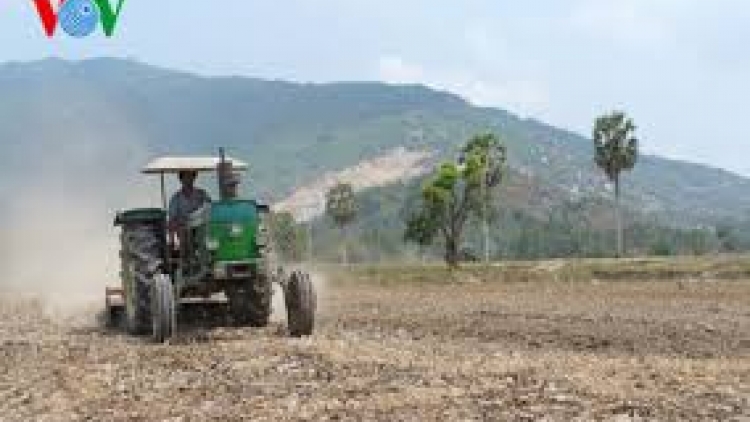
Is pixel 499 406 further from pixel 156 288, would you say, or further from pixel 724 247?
pixel 724 247

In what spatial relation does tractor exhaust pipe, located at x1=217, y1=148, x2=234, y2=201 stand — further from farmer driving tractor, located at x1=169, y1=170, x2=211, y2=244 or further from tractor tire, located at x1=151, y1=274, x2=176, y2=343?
tractor tire, located at x1=151, y1=274, x2=176, y2=343

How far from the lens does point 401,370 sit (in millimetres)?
14352

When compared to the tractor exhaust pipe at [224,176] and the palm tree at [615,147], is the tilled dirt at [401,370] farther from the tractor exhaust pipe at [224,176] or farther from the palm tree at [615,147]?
the palm tree at [615,147]

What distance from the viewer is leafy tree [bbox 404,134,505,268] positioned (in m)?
89.6

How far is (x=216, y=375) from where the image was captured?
1500 centimetres

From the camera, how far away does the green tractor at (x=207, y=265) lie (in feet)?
65.0

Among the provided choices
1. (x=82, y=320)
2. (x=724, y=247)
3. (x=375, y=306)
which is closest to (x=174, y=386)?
(x=82, y=320)

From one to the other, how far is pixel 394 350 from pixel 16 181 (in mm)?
52887

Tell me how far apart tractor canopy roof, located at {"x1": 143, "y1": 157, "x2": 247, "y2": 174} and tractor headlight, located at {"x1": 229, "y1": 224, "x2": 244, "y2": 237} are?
1663 mm

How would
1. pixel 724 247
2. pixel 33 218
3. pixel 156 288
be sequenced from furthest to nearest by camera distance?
1. pixel 724 247
2. pixel 33 218
3. pixel 156 288

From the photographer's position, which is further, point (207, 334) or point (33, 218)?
point (33, 218)

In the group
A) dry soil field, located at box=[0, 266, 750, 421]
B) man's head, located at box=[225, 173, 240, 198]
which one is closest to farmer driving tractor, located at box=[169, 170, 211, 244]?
man's head, located at box=[225, 173, 240, 198]

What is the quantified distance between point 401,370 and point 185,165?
8.90 m

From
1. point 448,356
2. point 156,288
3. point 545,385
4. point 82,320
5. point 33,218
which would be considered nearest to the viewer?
point 545,385
